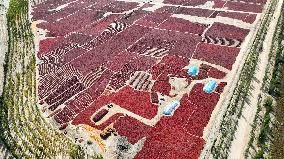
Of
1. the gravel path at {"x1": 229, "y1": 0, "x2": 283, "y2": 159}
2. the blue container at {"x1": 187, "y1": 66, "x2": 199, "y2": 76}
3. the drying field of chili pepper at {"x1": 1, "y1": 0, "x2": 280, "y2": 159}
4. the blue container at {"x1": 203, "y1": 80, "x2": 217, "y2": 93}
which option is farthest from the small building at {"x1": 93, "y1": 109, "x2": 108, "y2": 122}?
the gravel path at {"x1": 229, "y1": 0, "x2": 283, "y2": 159}

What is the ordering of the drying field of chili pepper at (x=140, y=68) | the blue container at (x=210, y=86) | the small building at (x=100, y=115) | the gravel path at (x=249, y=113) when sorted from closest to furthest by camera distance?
1. the gravel path at (x=249, y=113)
2. the drying field of chili pepper at (x=140, y=68)
3. the small building at (x=100, y=115)
4. the blue container at (x=210, y=86)

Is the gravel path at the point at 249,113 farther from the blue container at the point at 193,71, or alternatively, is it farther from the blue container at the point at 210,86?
the blue container at the point at 193,71

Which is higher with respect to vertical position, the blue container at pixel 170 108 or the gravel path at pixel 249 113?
the gravel path at pixel 249 113

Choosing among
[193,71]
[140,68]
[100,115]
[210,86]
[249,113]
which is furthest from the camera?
[140,68]

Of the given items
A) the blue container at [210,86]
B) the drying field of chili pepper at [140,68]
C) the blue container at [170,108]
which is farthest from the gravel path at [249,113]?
the blue container at [170,108]

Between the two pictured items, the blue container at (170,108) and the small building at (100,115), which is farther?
the small building at (100,115)

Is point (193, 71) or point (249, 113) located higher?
point (249, 113)

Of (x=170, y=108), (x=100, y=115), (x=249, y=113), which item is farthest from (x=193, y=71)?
(x=100, y=115)

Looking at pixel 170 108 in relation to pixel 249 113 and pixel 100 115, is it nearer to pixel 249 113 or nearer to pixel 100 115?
pixel 100 115
